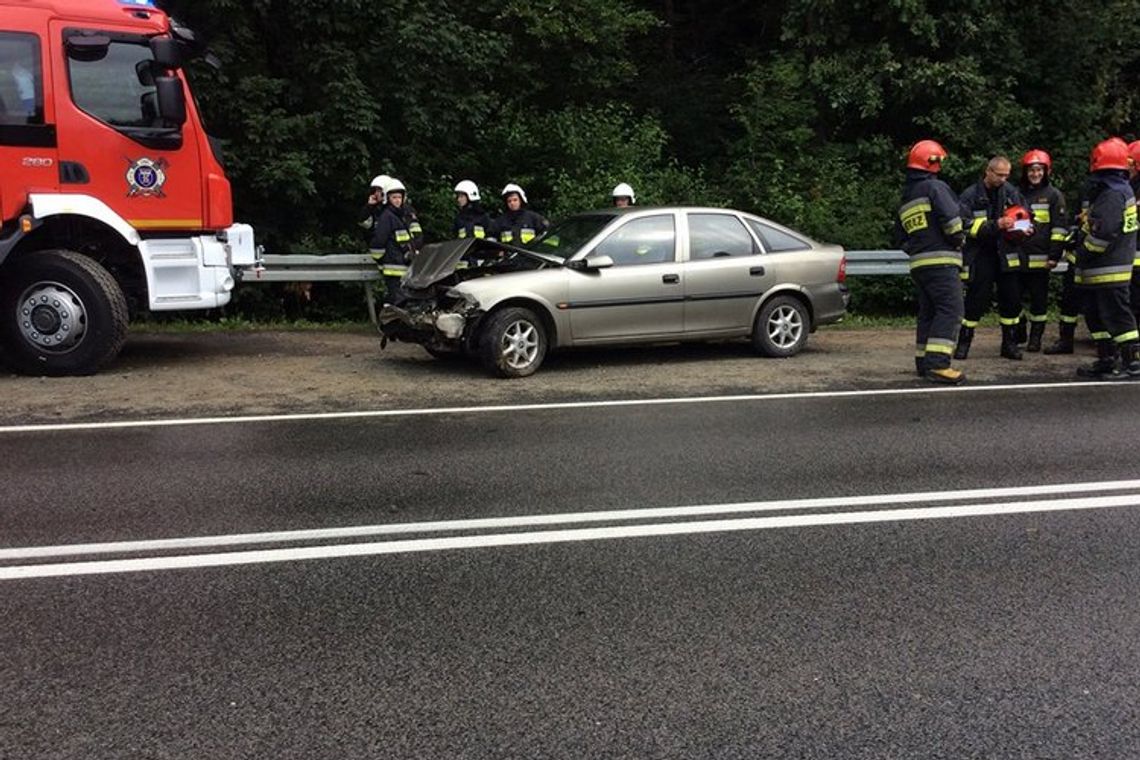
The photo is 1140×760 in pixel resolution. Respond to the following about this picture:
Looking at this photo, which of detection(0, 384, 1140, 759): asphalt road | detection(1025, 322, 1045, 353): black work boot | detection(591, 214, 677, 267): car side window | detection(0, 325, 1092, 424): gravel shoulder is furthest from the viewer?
detection(1025, 322, 1045, 353): black work boot

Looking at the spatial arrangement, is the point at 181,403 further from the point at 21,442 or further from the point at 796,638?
the point at 796,638

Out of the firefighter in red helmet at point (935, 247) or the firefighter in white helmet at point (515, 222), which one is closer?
the firefighter in red helmet at point (935, 247)

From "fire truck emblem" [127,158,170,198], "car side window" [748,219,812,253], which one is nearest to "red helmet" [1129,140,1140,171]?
"car side window" [748,219,812,253]

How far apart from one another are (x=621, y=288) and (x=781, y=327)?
6.23 feet

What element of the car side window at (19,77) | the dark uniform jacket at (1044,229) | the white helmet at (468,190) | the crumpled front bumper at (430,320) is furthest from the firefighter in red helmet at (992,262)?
the car side window at (19,77)

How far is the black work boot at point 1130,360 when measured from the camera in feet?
29.4

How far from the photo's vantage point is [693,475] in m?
5.72

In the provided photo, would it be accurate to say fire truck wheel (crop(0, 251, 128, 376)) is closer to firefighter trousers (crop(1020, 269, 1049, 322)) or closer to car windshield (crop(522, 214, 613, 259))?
car windshield (crop(522, 214, 613, 259))

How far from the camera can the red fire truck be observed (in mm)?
8547

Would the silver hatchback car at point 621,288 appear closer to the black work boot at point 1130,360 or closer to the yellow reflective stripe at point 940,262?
the yellow reflective stripe at point 940,262

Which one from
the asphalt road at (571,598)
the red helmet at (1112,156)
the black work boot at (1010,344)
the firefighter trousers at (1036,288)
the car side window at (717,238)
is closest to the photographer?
the asphalt road at (571,598)

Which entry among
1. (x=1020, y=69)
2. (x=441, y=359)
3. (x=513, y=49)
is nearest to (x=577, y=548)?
(x=441, y=359)

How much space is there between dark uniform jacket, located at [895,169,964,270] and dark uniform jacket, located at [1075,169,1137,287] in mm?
1293

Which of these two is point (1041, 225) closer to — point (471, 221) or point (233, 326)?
point (471, 221)
